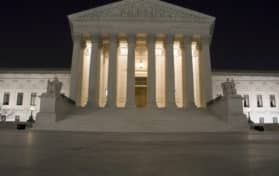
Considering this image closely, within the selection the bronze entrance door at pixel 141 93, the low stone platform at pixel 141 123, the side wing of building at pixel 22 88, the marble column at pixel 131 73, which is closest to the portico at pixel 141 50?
the marble column at pixel 131 73

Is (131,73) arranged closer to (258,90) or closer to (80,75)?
(80,75)

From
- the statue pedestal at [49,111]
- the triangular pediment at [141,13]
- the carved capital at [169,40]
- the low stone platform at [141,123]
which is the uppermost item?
the triangular pediment at [141,13]

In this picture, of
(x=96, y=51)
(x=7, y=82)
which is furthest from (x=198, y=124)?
(x=7, y=82)

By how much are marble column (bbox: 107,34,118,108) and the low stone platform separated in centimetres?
377

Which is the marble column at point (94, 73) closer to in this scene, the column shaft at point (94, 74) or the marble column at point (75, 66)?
the column shaft at point (94, 74)

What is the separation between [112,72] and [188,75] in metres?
9.02

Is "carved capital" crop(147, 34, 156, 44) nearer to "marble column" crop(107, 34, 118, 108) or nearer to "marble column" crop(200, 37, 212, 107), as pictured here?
"marble column" crop(107, 34, 118, 108)

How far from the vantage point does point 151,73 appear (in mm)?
28141

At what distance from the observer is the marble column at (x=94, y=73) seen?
1083 inches

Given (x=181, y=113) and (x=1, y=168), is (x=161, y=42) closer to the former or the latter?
(x=181, y=113)

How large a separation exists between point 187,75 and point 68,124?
15.5 meters

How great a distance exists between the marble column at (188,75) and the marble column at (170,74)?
173cm

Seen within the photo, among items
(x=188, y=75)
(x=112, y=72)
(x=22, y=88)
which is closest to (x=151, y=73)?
(x=188, y=75)

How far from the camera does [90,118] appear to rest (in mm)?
20969
